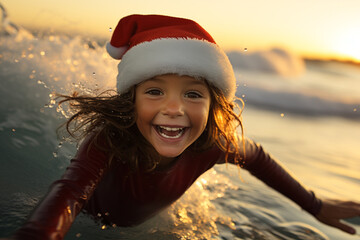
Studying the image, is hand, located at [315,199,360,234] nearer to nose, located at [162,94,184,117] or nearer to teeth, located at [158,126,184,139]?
teeth, located at [158,126,184,139]

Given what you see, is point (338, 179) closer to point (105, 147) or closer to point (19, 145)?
point (105, 147)

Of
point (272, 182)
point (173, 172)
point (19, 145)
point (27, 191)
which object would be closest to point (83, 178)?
point (173, 172)

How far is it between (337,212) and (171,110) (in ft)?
4.45

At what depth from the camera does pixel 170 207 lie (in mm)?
2598

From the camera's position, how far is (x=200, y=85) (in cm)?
→ 177

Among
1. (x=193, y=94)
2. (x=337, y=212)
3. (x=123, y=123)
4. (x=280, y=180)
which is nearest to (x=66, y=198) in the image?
(x=123, y=123)

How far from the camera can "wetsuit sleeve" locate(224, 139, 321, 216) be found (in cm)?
246

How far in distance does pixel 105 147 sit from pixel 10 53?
2339mm

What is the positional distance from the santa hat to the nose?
0.39 feet

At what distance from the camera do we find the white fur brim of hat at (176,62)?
5.63ft

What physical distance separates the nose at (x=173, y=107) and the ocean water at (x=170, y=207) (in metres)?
0.80

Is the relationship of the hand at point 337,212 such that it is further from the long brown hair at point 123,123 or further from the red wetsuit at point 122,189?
the long brown hair at point 123,123

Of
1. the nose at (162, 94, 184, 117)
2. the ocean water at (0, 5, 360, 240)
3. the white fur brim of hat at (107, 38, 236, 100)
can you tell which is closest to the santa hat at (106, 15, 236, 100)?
the white fur brim of hat at (107, 38, 236, 100)

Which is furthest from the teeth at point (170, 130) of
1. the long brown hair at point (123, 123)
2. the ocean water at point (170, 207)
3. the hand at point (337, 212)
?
the hand at point (337, 212)
